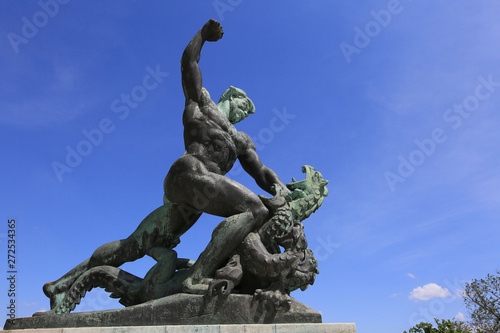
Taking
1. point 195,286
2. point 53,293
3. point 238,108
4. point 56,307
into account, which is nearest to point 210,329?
point 195,286

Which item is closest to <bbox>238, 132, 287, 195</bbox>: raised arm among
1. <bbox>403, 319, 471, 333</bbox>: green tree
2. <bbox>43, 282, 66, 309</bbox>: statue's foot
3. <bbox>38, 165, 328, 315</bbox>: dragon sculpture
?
<bbox>38, 165, 328, 315</bbox>: dragon sculpture

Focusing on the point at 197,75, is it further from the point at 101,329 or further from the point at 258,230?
the point at 101,329

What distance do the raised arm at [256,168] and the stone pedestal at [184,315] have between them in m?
2.02

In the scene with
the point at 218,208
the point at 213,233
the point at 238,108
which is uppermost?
the point at 238,108

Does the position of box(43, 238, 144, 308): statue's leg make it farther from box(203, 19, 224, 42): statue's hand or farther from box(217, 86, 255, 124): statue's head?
box(203, 19, 224, 42): statue's hand

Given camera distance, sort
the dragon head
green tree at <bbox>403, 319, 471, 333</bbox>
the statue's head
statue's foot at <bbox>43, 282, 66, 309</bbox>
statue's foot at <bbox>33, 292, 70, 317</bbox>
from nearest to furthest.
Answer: statue's foot at <bbox>33, 292, 70, 317</bbox>, statue's foot at <bbox>43, 282, 66, 309</bbox>, the dragon head, the statue's head, green tree at <bbox>403, 319, 471, 333</bbox>

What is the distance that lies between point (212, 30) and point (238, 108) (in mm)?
1209

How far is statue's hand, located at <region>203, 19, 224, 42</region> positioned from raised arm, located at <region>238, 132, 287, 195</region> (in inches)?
58.3

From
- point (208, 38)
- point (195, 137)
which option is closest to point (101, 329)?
point (195, 137)

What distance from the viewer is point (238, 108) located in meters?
6.08

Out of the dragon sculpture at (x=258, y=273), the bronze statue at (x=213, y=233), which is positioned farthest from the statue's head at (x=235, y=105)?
the dragon sculpture at (x=258, y=273)

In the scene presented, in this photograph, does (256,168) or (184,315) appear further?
(256,168)

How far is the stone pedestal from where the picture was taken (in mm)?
4340

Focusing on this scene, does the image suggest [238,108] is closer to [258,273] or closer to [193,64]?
[193,64]
